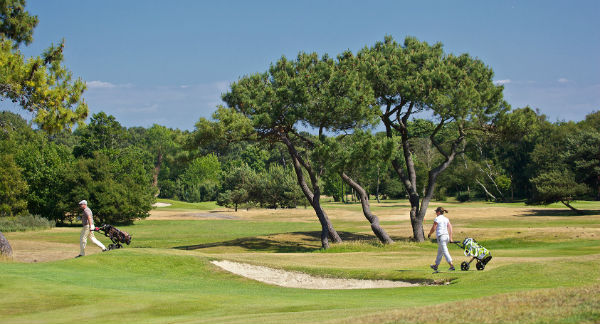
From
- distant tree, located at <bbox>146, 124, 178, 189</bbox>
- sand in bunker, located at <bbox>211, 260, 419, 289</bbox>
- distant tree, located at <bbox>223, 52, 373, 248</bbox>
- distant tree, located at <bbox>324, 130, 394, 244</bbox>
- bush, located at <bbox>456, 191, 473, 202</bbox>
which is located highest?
distant tree, located at <bbox>146, 124, 178, 189</bbox>

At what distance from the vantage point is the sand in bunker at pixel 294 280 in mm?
19773

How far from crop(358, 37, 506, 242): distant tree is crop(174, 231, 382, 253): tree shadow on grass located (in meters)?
7.93

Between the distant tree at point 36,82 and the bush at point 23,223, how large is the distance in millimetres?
29534

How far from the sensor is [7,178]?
5378cm

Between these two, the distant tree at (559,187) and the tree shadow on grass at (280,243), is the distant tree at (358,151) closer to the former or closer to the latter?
the tree shadow on grass at (280,243)

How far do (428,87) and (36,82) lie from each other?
25.0 m

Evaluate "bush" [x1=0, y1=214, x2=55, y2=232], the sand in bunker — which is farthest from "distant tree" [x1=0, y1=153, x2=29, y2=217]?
the sand in bunker

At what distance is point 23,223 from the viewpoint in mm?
52562

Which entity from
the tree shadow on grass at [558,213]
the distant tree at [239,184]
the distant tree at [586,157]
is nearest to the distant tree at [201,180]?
the distant tree at [239,184]

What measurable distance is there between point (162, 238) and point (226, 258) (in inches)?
1024

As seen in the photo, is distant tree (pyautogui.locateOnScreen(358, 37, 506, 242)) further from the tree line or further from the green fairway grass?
the green fairway grass

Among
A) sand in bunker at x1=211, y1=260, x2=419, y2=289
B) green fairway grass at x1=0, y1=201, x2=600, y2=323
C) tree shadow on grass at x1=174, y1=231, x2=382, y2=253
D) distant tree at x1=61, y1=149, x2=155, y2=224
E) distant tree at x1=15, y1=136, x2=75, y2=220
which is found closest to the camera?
green fairway grass at x1=0, y1=201, x2=600, y2=323

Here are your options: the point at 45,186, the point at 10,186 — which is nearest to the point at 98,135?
the point at 45,186

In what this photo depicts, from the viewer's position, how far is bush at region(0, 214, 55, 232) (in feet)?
167
